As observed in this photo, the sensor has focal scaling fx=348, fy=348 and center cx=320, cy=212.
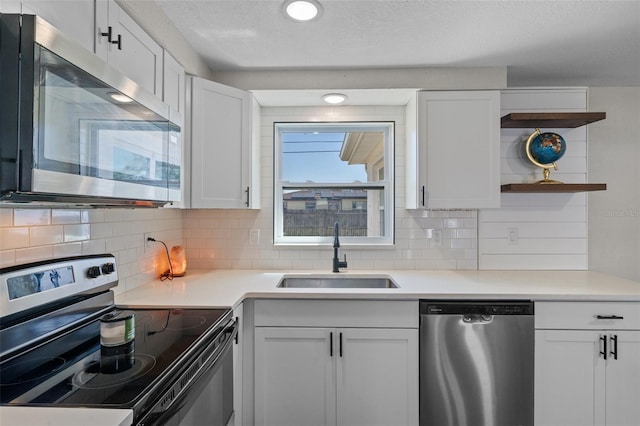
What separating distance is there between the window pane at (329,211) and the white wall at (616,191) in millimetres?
1564

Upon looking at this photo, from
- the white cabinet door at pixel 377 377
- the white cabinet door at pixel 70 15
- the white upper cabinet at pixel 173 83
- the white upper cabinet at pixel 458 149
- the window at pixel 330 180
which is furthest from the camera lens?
the window at pixel 330 180

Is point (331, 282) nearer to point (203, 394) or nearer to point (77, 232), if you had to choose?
point (203, 394)

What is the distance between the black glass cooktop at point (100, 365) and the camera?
33.0 inches

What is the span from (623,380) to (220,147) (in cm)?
254

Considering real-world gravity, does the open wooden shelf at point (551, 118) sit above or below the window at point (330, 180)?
above

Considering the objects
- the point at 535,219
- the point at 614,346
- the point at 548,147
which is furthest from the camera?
the point at 535,219

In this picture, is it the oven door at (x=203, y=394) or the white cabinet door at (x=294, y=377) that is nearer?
the oven door at (x=203, y=394)

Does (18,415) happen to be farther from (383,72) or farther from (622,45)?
(622,45)

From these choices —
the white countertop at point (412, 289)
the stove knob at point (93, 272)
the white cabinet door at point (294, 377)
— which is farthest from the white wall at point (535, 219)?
the stove knob at point (93, 272)

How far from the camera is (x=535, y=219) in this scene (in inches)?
97.6

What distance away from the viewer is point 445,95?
2.20 metres

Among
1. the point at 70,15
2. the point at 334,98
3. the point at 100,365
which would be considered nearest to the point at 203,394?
the point at 100,365

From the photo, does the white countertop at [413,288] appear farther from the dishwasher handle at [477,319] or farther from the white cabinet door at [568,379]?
the white cabinet door at [568,379]

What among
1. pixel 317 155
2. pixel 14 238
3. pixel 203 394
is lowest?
pixel 203 394
